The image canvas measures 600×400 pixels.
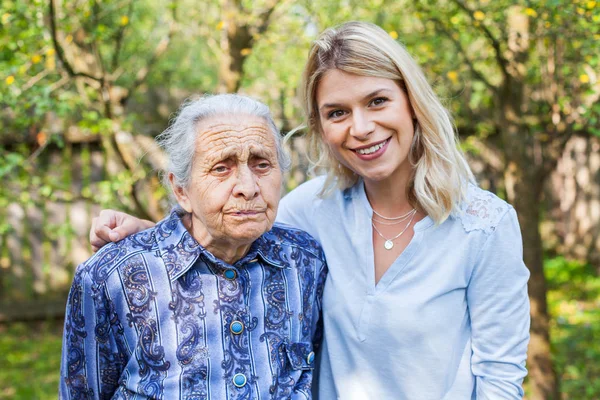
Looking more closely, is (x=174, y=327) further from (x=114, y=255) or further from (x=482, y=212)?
(x=482, y=212)

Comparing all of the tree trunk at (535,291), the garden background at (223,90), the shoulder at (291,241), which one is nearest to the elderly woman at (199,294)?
the shoulder at (291,241)

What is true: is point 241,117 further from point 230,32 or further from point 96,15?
point 96,15

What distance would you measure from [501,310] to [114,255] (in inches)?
47.5

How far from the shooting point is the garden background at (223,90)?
3326mm

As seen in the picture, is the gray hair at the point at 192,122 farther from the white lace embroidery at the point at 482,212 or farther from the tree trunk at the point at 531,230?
the tree trunk at the point at 531,230

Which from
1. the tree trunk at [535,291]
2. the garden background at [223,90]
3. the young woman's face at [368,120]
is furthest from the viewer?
the tree trunk at [535,291]

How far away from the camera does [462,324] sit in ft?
6.65

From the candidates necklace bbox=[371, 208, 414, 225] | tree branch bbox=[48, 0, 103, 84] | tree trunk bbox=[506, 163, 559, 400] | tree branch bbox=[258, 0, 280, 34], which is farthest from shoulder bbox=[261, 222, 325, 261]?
tree trunk bbox=[506, 163, 559, 400]

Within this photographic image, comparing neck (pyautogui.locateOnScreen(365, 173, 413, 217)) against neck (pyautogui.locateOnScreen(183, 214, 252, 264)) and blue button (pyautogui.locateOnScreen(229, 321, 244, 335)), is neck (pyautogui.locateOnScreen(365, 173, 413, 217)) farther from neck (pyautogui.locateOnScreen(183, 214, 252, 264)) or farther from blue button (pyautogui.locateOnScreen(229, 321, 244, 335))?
blue button (pyautogui.locateOnScreen(229, 321, 244, 335))

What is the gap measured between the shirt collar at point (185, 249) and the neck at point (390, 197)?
0.37 metres

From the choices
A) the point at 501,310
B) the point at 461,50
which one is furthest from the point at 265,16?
the point at 501,310

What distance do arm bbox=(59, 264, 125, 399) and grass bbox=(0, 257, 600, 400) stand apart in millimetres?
2861

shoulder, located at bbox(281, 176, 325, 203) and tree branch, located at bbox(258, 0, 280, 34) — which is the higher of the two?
tree branch, located at bbox(258, 0, 280, 34)

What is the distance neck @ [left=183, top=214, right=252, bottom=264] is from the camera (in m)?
1.99
